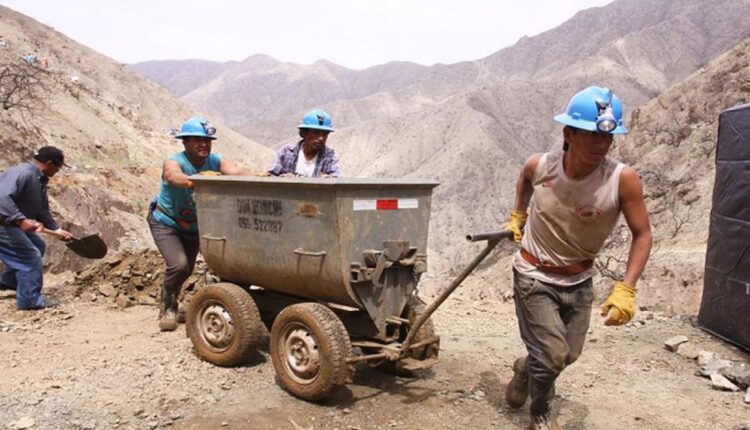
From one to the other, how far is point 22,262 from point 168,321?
5.59 feet

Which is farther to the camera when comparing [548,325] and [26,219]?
[26,219]

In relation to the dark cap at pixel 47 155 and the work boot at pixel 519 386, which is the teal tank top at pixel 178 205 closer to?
the dark cap at pixel 47 155

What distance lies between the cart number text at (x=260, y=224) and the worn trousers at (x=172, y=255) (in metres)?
1.07

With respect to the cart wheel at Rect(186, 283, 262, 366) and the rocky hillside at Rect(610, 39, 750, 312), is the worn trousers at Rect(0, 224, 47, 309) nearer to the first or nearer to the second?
the cart wheel at Rect(186, 283, 262, 366)

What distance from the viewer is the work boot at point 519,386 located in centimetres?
353

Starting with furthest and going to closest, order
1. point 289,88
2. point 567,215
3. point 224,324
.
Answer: point 289,88
point 224,324
point 567,215

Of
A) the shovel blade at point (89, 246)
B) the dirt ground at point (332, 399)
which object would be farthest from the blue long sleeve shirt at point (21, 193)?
the dirt ground at point (332, 399)

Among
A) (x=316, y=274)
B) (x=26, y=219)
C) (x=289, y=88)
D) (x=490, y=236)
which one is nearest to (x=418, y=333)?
(x=316, y=274)

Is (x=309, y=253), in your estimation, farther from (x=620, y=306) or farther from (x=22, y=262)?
(x=22, y=262)

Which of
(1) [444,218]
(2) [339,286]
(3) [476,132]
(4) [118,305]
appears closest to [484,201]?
(1) [444,218]

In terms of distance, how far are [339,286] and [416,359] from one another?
812 mm

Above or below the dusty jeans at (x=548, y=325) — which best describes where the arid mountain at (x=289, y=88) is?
above

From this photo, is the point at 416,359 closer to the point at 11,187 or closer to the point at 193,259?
the point at 193,259

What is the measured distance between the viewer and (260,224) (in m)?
3.90
